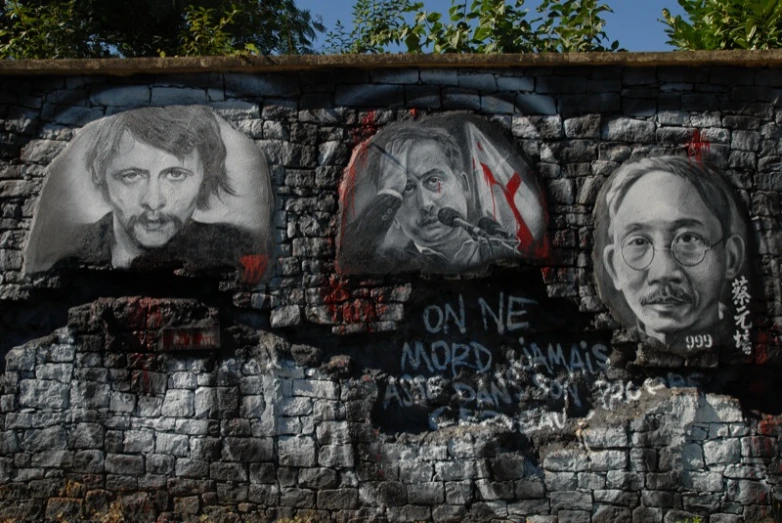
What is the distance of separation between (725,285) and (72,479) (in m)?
4.54

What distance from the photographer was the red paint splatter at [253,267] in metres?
5.51

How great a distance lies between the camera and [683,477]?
5.35 metres

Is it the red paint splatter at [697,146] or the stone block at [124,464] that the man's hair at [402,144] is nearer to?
the red paint splatter at [697,146]

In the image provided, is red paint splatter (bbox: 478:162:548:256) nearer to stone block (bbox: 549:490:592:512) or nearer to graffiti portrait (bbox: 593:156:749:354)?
graffiti portrait (bbox: 593:156:749:354)

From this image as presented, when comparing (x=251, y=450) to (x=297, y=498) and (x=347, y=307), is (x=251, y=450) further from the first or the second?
(x=347, y=307)

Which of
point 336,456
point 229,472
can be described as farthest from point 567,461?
point 229,472

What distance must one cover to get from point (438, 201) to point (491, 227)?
0.40 metres

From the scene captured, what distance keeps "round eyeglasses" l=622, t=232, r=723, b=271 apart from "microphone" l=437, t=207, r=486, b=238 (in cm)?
98

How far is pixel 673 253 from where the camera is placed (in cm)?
549

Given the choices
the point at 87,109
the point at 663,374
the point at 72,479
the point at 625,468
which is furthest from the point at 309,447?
the point at 87,109

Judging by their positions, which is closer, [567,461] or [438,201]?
[567,461]

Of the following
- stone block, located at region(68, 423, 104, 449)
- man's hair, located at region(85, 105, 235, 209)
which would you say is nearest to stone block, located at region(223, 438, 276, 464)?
stone block, located at region(68, 423, 104, 449)

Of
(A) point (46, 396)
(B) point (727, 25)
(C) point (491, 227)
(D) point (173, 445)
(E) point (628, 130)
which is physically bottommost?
(D) point (173, 445)

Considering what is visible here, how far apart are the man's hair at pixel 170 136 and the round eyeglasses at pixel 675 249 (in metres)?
2.78
